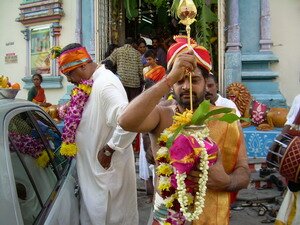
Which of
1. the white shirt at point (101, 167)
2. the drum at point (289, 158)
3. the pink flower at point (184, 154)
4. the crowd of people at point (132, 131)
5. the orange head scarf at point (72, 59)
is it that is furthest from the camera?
the orange head scarf at point (72, 59)

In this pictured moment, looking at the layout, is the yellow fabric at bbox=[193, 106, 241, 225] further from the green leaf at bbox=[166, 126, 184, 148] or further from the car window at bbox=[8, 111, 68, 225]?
the car window at bbox=[8, 111, 68, 225]

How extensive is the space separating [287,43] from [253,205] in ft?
11.2

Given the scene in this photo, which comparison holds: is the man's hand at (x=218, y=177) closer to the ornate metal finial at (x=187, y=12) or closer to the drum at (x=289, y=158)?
the ornate metal finial at (x=187, y=12)

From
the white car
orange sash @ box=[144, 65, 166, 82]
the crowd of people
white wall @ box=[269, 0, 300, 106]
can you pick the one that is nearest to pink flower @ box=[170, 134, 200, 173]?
the crowd of people

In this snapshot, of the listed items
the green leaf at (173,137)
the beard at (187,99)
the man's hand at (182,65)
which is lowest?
the green leaf at (173,137)

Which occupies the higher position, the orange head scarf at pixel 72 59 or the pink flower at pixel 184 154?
the orange head scarf at pixel 72 59

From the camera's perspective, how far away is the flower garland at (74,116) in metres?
3.12

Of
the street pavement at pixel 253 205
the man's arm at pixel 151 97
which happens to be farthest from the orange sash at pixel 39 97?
the man's arm at pixel 151 97

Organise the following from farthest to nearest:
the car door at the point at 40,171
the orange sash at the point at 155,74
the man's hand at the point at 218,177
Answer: the orange sash at the point at 155,74, the car door at the point at 40,171, the man's hand at the point at 218,177

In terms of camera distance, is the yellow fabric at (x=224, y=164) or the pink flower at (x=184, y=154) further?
the yellow fabric at (x=224, y=164)

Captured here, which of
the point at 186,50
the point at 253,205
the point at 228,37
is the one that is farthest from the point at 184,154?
the point at 228,37

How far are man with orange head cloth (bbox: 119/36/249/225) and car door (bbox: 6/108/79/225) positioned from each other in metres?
0.61

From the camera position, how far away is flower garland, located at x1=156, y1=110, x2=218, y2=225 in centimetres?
167

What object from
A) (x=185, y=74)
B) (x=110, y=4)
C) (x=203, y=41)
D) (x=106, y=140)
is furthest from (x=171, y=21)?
(x=185, y=74)
